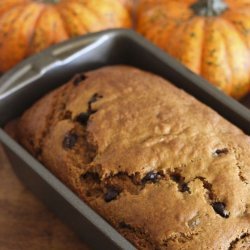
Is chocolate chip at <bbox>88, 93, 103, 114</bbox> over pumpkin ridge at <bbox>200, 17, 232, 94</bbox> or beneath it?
over

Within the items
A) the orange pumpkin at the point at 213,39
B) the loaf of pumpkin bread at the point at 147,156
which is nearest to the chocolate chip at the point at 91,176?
the loaf of pumpkin bread at the point at 147,156

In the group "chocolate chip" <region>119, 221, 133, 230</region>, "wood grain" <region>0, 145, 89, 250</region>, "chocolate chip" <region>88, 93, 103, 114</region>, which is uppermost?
"chocolate chip" <region>88, 93, 103, 114</region>

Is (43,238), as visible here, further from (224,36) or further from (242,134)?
(224,36)

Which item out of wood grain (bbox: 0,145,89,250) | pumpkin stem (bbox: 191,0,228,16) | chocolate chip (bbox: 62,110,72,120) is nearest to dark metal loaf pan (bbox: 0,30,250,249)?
Result: wood grain (bbox: 0,145,89,250)

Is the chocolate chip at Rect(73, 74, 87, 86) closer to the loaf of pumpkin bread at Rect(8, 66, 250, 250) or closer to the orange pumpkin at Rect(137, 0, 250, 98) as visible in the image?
the loaf of pumpkin bread at Rect(8, 66, 250, 250)

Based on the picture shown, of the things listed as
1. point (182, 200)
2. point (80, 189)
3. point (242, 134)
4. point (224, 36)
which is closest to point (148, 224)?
point (182, 200)

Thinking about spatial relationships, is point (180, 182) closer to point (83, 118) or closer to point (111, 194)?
point (111, 194)
